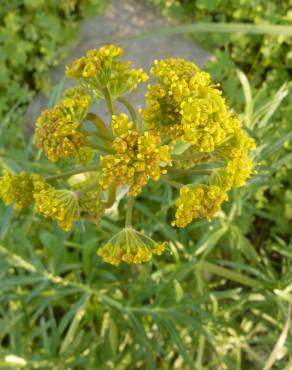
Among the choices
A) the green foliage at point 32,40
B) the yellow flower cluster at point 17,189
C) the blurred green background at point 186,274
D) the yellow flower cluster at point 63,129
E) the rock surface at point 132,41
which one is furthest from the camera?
the green foliage at point 32,40

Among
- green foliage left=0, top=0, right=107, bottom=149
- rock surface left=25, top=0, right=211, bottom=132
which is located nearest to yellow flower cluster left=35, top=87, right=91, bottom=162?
rock surface left=25, top=0, right=211, bottom=132

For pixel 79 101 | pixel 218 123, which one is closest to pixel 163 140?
pixel 218 123

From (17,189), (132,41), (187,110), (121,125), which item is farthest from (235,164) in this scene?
(132,41)

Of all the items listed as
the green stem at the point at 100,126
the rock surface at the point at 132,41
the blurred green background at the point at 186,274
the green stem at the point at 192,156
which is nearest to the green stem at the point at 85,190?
the green stem at the point at 100,126

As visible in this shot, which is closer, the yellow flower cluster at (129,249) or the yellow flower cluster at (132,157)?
the yellow flower cluster at (132,157)

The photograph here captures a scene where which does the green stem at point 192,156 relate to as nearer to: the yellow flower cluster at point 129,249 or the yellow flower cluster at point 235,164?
the yellow flower cluster at point 235,164

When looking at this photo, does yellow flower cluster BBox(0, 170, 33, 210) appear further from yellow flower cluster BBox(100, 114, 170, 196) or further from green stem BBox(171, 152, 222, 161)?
green stem BBox(171, 152, 222, 161)

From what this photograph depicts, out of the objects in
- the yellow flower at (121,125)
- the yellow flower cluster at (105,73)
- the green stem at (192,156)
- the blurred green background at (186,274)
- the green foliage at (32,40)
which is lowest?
the blurred green background at (186,274)

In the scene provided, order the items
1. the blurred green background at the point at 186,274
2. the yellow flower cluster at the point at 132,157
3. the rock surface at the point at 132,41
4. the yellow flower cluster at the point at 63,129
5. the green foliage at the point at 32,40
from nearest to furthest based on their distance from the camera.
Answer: the yellow flower cluster at the point at 132,157, the yellow flower cluster at the point at 63,129, the blurred green background at the point at 186,274, the rock surface at the point at 132,41, the green foliage at the point at 32,40
